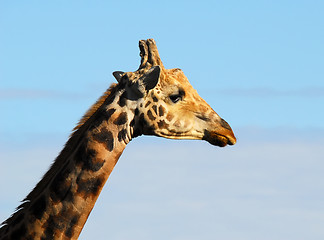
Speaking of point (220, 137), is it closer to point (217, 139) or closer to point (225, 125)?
point (217, 139)

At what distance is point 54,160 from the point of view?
1102 cm

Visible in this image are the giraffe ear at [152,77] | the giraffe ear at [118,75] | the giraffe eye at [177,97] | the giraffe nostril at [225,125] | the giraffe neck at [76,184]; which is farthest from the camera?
the giraffe ear at [118,75]

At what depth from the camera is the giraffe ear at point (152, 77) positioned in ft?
35.3

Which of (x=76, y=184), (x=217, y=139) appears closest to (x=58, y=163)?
(x=76, y=184)

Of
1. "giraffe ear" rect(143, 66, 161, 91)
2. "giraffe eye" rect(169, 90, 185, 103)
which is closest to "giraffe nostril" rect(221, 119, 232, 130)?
"giraffe eye" rect(169, 90, 185, 103)

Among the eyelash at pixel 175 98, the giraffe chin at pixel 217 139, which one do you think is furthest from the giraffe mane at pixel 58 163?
the giraffe chin at pixel 217 139

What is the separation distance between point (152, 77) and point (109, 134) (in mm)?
1266

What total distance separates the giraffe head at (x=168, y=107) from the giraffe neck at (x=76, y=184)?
313 mm

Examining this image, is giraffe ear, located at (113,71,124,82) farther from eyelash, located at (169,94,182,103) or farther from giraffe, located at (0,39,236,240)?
eyelash, located at (169,94,182,103)

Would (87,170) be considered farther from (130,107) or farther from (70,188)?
(130,107)

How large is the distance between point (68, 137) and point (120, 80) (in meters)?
1.42

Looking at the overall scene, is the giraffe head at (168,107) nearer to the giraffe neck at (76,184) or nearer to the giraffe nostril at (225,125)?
the giraffe nostril at (225,125)

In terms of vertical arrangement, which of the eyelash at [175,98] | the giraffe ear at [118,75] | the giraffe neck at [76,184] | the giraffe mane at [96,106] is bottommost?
the giraffe neck at [76,184]

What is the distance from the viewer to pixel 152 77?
1077cm
